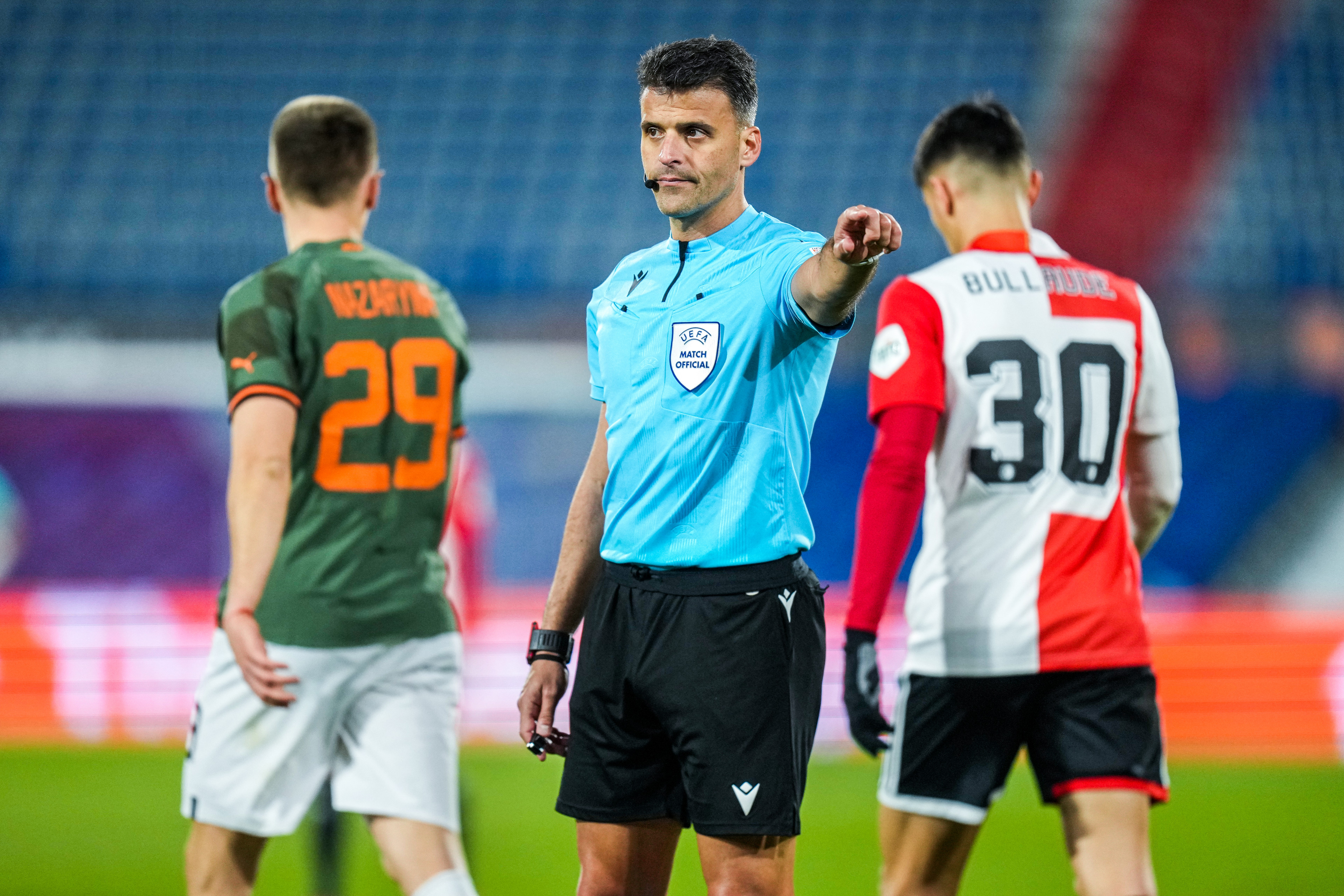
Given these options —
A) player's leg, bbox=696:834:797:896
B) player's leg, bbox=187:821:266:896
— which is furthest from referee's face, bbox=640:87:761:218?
player's leg, bbox=187:821:266:896

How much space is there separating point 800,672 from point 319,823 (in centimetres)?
254

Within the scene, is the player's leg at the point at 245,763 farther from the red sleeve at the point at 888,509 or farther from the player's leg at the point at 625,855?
the red sleeve at the point at 888,509

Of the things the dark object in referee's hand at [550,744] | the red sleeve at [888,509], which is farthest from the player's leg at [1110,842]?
the dark object in referee's hand at [550,744]

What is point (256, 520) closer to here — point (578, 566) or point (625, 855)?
point (578, 566)

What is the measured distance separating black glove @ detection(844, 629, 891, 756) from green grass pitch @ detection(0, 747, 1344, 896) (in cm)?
251

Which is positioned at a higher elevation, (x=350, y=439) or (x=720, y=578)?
(x=350, y=439)

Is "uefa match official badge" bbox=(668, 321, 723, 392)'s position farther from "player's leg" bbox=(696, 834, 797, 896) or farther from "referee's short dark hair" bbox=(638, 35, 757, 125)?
"player's leg" bbox=(696, 834, 797, 896)

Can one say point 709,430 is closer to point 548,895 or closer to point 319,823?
point 319,823

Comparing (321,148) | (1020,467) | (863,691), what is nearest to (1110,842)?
(863,691)

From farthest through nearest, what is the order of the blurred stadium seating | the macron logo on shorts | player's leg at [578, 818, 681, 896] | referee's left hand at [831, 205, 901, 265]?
the blurred stadium seating, player's leg at [578, 818, 681, 896], the macron logo on shorts, referee's left hand at [831, 205, 901, 265]

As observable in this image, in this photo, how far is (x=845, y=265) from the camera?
235 cm

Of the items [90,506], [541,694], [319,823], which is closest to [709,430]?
[541,694]

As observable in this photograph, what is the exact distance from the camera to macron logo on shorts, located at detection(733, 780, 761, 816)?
2592 mm

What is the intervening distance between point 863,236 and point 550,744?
121 cm
